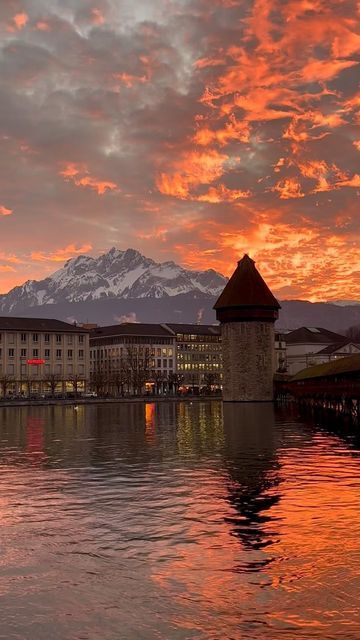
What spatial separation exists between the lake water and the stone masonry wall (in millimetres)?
93578

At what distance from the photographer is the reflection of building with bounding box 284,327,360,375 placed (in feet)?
590

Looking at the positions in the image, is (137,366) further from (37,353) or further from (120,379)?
(37,353)

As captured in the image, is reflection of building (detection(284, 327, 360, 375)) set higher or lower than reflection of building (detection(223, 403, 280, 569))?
higher

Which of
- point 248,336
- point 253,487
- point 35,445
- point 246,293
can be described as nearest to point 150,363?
point 248,336

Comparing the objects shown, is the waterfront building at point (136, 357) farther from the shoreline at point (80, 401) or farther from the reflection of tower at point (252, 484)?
the reflection of tower at point (252, 484)

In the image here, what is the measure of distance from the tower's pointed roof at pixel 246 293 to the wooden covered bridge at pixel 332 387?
42.3 feet

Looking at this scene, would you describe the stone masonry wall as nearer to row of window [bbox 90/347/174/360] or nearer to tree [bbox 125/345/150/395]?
tree [bbox 125/345/150/395]

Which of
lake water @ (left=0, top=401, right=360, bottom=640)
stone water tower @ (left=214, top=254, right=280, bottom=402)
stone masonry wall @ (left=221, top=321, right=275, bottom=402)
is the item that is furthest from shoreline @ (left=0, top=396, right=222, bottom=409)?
lake water @ (left=0, top=401, right=360, bottom=640)

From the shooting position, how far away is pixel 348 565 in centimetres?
1278

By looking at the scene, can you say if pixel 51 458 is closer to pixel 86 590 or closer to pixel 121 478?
pixel 121 478

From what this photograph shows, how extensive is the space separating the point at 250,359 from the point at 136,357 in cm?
6145

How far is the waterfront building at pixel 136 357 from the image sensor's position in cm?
17600

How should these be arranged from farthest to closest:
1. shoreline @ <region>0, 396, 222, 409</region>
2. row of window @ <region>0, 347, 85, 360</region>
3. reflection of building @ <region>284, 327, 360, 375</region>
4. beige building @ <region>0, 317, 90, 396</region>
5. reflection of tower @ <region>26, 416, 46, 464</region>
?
reflection of building @ <region>284, 327, 360, 375</region> < row of window @ <region>0, 347, 85, 360</region> < beige building @ <region>0, 317, 90, 396</region> < shoreline @ <region>0, 396, 222, 409</region> < reflection of tower @ <region>26, 416, 46, 464</region>

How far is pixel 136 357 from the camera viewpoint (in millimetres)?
180125
